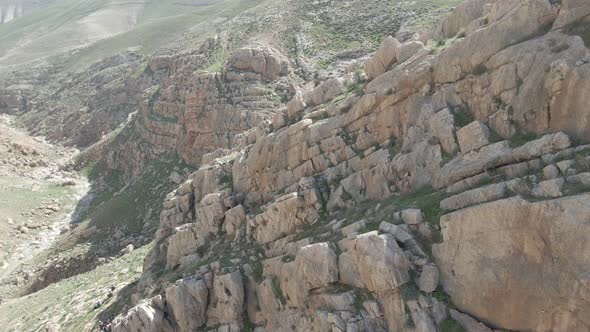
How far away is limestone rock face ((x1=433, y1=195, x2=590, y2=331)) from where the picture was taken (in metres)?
12.4

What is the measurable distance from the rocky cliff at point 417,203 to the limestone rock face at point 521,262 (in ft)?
0.13

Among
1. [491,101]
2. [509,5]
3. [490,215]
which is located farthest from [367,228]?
[509,5]

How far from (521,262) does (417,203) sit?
4.29 meters

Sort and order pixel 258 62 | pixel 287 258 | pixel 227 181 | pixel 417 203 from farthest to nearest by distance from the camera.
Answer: pixel 258 62
pixel 227 181
pixel 287 258
pixel 417 203

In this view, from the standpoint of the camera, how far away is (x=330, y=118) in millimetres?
23391

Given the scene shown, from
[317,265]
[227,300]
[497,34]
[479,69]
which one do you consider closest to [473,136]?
[479,69]

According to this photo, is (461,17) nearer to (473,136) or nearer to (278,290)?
(473,136)

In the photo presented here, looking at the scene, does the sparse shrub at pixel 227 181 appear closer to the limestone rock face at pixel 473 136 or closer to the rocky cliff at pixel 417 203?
the rocky cliff at pixel 417 203

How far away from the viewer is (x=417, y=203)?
1689 cm

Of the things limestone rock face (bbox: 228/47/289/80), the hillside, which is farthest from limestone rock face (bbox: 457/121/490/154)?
limestone rock face (bbox: 228/47/289/80)

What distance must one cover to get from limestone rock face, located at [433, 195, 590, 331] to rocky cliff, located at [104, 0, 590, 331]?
4 centimetres

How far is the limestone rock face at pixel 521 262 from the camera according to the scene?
1237cm

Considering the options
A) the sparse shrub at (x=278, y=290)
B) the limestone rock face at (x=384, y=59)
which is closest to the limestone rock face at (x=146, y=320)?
the sparse shrub at (x=278, y=290)

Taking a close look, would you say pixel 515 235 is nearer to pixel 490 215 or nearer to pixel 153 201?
pixel 490 215
